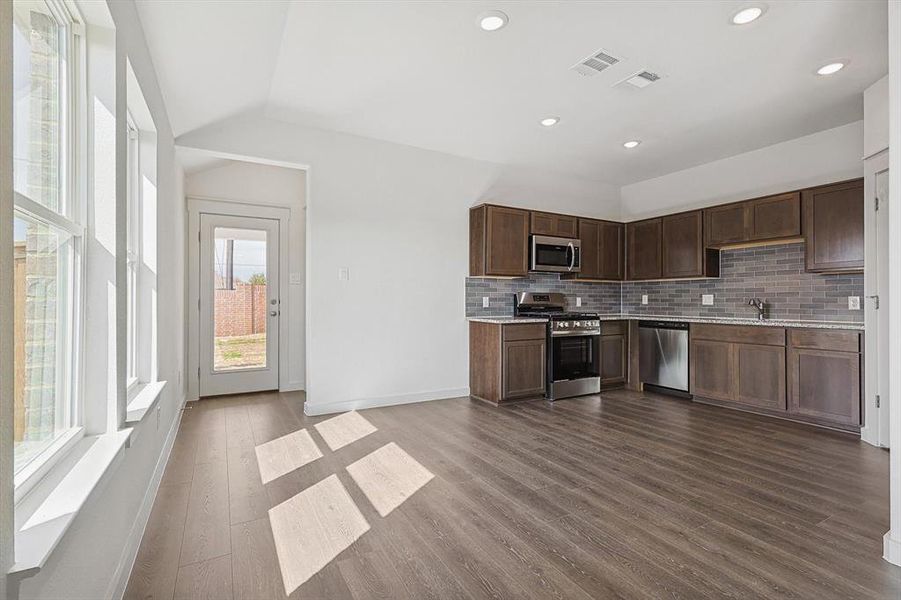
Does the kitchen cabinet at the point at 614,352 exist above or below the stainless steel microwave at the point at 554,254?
below

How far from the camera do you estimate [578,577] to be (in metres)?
1.78

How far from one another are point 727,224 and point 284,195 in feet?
16.3

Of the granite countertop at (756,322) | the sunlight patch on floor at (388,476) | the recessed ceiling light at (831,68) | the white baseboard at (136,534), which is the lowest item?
the sunlight patch on floor at (388,476)

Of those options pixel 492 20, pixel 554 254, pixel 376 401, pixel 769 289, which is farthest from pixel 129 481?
pixel 769 289

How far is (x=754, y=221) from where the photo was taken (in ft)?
15.1

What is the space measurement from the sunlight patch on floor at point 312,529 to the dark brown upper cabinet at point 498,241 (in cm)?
300

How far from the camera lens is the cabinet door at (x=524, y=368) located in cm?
468

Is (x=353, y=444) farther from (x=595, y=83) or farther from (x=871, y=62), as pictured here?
(x=871, y=62)

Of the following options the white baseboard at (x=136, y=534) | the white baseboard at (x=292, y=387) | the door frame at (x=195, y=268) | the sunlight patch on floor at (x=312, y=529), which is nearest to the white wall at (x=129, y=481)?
the white baseboard at (x=136, y=534)

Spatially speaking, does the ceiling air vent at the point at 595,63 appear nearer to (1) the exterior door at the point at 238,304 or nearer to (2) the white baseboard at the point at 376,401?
(2) the white baseboard at the point at 376,401

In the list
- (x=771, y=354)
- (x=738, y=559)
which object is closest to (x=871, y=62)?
(x=771, y=354)

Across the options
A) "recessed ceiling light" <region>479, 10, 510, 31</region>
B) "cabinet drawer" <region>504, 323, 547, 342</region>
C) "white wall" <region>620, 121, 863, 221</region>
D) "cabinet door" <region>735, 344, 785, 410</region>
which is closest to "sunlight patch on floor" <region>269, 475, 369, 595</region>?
"cabinet drawer" <region>504, 323, 547, 342</region>

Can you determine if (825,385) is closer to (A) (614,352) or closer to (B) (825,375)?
(B) (825,375)

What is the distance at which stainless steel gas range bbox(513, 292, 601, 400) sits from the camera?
4953mm
